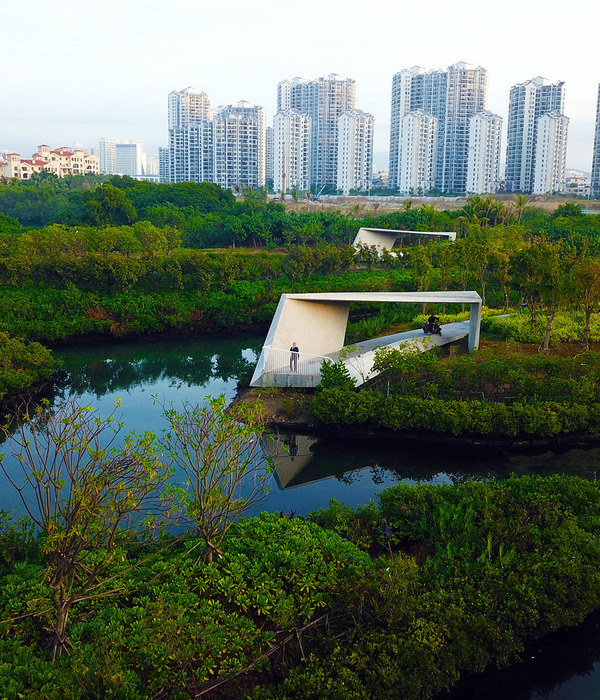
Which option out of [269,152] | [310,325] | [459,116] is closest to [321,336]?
[310,325]

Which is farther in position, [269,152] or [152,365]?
[269,152]

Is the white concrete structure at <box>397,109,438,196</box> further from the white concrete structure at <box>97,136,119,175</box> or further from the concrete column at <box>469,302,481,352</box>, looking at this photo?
the white concrete structure at <box>97,136,119,175</box>

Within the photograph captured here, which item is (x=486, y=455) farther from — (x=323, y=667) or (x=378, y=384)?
(x=323, y=667)

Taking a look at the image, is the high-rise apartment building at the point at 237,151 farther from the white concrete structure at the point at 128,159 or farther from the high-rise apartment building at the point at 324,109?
the white concrete structure at the point at 128,159

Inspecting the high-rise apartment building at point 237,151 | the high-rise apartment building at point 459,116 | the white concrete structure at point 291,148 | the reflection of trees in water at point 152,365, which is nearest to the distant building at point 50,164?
the high-rise apartment building at point 237,151

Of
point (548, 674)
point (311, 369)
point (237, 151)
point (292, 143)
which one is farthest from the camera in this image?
point (237, 151)

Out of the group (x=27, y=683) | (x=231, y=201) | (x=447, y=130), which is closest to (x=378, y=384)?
(x=27, y=683)

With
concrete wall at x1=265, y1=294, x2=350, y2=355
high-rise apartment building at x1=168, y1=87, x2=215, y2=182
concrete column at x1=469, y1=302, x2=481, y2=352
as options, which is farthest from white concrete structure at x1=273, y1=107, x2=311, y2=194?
concrete column at x1=469, y1=302, x2=481, y2=352

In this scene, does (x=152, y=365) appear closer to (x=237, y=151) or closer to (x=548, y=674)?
(x=548, y=674)
